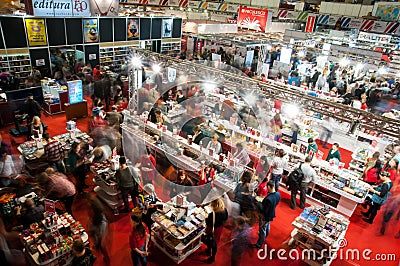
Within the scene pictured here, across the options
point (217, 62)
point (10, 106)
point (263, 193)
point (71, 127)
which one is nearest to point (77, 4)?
point (10, 106)

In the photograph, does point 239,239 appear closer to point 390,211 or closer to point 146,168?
point 146,168

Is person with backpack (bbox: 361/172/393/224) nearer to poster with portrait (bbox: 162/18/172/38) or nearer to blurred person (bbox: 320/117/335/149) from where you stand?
blurred person (bbox: 320/117/335/149)

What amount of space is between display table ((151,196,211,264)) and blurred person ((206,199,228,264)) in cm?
30

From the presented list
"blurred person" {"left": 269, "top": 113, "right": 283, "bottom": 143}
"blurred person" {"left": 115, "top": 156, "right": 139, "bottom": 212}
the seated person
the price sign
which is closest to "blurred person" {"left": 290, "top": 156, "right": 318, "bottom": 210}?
"blurred person" {"left": 269, "top": 113, "right": 283, "bottom": 143}

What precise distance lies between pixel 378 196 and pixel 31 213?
7513 mm

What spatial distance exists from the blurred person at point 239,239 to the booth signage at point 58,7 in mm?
10856

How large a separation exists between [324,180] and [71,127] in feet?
23.6

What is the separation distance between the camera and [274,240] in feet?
21.0

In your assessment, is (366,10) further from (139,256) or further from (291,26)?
(139,256)

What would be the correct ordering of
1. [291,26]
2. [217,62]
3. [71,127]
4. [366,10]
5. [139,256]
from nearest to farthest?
[139,256] → [71,127] → [217,62] → [366,10] → [291,26]

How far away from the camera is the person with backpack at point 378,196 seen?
22.1 ft

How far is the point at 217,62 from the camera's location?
17.1 metres

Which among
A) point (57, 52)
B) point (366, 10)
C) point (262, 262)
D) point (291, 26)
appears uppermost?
point (366, 10)

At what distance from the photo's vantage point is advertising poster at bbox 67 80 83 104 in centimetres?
1070
